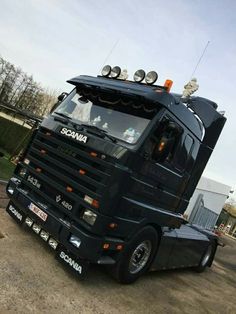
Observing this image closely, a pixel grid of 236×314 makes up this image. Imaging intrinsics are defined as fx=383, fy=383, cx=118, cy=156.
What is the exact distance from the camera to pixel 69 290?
5301 mm

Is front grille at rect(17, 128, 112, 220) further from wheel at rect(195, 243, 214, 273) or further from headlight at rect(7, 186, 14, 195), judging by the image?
wheel at rect(195, 243, 214, 273)

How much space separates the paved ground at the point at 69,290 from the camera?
15.4 ft

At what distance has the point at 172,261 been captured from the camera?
26.1 feet

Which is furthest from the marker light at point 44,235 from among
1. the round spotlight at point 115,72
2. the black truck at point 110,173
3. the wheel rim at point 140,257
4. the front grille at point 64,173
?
the round spotlight at point 115,72

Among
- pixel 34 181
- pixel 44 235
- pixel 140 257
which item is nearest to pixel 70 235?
pixel 44 235

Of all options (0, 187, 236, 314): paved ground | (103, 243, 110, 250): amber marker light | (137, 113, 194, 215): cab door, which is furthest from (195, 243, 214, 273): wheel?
(103, 243, 110, 250): amber marker light

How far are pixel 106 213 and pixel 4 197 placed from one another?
14.0ft

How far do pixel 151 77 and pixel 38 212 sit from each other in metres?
2.87

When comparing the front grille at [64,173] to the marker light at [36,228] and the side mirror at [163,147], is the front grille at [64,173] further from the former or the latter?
the side mirror at [163,147]

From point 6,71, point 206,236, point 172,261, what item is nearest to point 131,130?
point 172,261

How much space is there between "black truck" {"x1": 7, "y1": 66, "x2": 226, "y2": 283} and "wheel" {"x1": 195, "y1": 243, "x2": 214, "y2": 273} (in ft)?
11.1

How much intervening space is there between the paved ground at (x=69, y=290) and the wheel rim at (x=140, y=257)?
31cm

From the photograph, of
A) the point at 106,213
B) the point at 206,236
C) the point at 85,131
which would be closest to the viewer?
the point at 106,213

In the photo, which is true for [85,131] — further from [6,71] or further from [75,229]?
[6,71]
